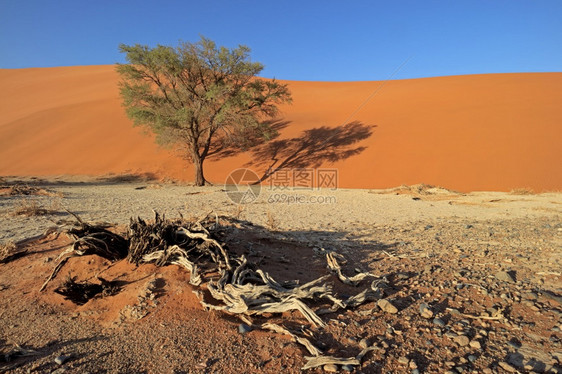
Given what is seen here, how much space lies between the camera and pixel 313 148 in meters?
19.7

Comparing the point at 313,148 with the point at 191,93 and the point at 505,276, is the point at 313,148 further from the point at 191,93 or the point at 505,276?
the point at 505,276

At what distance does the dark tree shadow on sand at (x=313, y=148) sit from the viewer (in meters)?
18.3

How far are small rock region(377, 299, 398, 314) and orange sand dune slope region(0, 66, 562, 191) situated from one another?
13294mm

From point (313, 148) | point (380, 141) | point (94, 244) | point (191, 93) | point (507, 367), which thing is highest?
point (191, 93)

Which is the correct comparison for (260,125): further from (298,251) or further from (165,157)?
(298,251)

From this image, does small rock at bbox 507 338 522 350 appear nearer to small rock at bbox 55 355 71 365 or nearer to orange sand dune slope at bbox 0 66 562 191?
small rock at bbox 55 355 71 365

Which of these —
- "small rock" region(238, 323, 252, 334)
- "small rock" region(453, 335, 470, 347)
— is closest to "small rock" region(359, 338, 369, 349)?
"small rock" region(453, 335, 470, 347)

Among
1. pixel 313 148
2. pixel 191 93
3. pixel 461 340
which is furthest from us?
pixel 313 148

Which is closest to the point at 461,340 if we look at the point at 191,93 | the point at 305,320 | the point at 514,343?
the point at 514,343

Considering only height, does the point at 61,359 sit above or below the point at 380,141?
below

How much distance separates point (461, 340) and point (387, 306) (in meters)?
0.57

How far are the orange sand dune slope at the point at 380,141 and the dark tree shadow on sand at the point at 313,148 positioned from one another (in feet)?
0.22

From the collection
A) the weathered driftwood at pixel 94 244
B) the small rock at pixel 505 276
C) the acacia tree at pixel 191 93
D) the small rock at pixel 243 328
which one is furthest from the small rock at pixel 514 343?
the acacia tree at pixel 191 93

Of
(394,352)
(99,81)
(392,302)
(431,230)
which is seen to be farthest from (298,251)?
(99,81)
